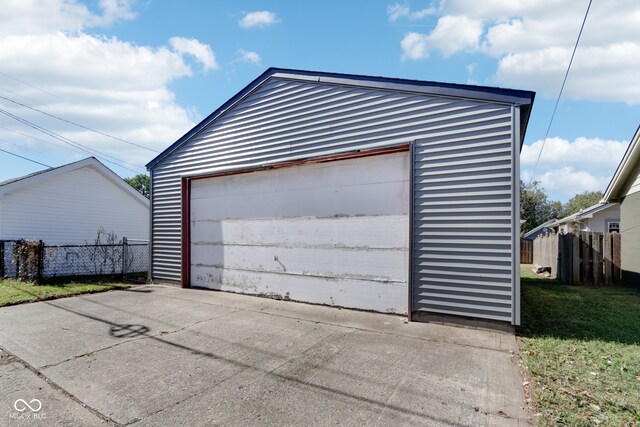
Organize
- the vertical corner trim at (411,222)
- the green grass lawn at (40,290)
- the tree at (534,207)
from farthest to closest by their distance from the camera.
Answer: the tree at (534,207) → the green grass lawn at (40,290) → the vertical corner trim at (411,222)

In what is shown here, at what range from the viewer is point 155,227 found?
9.89 m

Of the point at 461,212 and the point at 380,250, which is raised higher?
the point at 461,212

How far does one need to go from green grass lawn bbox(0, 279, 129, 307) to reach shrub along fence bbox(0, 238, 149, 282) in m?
0.40

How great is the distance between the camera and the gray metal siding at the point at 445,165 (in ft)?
16.8

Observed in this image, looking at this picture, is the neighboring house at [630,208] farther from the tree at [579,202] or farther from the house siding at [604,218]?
the tree at [579,202]

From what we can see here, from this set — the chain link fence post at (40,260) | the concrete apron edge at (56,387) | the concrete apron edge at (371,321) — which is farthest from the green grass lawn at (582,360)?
the chain link fence post at (40,260)

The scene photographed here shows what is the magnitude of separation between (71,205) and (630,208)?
1889cm

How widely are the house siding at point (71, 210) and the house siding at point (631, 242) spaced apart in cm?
1791

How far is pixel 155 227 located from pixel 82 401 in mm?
7201

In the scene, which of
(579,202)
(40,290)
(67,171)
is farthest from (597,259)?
(579,202)

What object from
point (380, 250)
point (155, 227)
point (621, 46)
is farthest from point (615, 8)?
point (155, 227)

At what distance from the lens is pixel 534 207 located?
46.3 m

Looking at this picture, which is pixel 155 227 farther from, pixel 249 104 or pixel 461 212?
pixel 461 212

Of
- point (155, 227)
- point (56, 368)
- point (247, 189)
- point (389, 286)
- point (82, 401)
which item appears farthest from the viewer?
point (155, 227)
